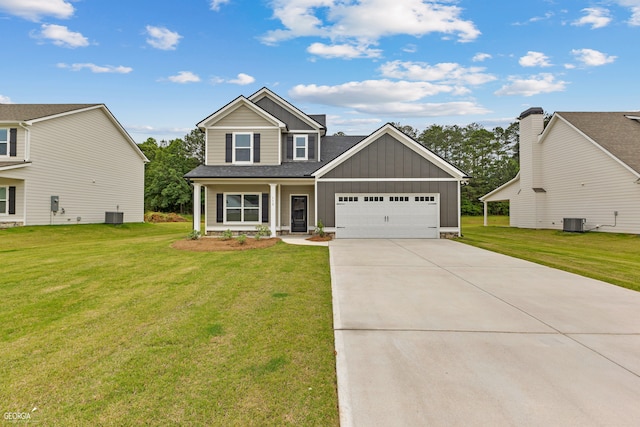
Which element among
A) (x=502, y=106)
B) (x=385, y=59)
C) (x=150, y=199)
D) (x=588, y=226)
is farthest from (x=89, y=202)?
(x=502, y=106)

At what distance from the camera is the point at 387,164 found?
1427 centimetres

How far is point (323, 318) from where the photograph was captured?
14.1 feet

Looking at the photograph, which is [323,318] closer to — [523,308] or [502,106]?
[523,308]

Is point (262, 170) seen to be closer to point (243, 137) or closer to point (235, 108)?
point (243, 137)

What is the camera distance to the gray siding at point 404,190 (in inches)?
558

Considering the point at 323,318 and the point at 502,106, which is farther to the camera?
the point at 502,106

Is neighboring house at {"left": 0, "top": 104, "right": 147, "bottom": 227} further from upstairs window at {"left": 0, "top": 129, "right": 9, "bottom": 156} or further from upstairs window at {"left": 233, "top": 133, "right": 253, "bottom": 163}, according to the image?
upstairs window at {"left": 233, "top": 133, "right": 253, "bottom": 163}

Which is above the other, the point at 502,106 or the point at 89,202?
the point at 502,106

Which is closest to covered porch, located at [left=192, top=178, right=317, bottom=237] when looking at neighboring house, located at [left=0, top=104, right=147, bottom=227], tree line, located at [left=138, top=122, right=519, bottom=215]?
neighboring house, located at [left=0, top=104, right=147, bottom=227]

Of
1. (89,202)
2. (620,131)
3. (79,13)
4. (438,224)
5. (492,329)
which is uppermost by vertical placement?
(79,13)

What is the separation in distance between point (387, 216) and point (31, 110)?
74.1ft

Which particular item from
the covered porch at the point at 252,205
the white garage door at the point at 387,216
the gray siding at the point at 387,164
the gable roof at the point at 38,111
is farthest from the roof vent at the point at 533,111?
the gable roof at the point at 38,111

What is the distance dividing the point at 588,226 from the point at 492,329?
18.0 meters

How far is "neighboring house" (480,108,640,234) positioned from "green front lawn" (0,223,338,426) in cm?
1738
